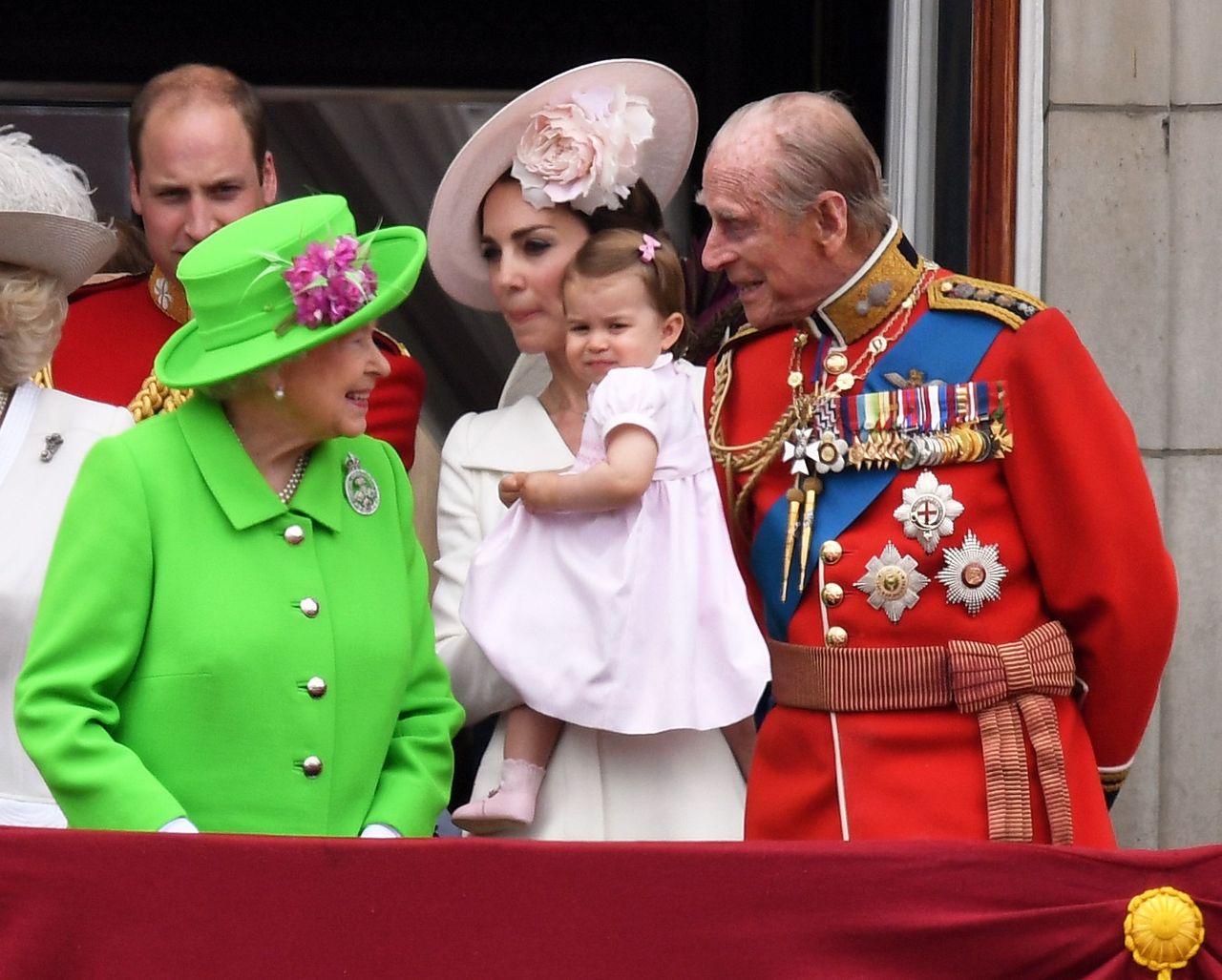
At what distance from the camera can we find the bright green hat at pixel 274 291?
323 centimetres

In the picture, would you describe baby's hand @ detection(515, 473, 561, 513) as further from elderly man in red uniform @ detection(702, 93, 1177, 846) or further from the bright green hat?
the bright green hat

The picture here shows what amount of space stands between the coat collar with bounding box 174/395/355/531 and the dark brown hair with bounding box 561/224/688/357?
0.81m

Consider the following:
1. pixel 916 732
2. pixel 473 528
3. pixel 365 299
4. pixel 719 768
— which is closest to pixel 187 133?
pixel 473 528

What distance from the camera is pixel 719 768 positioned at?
3.88 meters

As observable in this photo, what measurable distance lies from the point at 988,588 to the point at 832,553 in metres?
0.23

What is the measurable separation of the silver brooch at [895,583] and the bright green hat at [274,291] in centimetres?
78

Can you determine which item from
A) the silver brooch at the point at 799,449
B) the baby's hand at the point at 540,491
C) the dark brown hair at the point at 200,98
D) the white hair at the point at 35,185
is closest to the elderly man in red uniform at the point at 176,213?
the dark brown hair at the point at 200,98

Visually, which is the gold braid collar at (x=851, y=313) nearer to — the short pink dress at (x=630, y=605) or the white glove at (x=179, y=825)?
the short pink dress at (x=630, y=605)

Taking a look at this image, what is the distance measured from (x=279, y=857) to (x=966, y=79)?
2.46m

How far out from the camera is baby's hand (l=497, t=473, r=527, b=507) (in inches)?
151

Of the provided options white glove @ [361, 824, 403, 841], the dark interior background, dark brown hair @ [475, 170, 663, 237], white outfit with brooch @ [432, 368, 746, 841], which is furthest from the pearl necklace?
the dark interior background

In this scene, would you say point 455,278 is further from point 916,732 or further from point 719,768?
point 916,732

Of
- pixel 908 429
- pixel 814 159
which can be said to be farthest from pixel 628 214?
pixel 908 429

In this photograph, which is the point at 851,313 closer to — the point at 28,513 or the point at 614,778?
the point at 614,778
